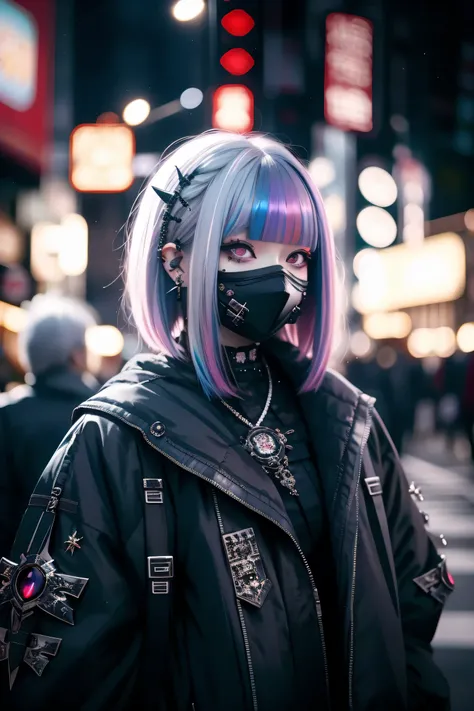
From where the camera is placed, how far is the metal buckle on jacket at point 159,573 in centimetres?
176

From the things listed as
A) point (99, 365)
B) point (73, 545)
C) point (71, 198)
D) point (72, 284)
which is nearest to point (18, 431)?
point (73, 545)

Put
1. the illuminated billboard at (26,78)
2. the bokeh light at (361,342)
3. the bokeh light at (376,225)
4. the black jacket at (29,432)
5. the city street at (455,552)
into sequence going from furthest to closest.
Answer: the bokeh light at (361,342) < the bokeh light at (376,225) < the illuminated billboard at (26,78) < the city street at (455,552) < the black jacket at (29,432)

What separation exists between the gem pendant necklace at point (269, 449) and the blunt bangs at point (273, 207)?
44 cm

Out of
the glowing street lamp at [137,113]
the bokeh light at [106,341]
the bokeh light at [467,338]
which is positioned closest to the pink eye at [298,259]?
the glowing street lamp at [137,113]

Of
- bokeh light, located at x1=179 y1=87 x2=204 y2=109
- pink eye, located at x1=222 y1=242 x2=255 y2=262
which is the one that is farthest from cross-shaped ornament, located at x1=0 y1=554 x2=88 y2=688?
bokeh light, located at x1=179 y1=87 x2=204 y2=109

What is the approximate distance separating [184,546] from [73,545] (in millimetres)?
252

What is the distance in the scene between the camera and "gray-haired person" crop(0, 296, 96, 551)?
3.62 metres

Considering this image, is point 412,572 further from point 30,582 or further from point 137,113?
point 137,113

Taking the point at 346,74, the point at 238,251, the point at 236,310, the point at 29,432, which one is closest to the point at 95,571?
the point at 236,310

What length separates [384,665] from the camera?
192cm

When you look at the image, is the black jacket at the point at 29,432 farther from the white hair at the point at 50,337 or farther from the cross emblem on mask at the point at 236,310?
the cross emblem on mask at the point at 236,310

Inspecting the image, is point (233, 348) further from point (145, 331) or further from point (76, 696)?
point (76, 696)

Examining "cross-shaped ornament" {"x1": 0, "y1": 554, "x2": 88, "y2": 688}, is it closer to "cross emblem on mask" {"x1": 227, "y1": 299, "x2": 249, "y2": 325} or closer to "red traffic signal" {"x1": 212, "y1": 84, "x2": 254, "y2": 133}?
"cross emblem on mask" {"x1": 227, "y1": 299, "x2": 249, "y2": 325}

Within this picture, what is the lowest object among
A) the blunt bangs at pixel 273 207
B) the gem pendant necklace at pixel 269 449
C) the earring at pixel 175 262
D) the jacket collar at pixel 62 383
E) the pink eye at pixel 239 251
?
the gem pendant necklace at pixel 269 449
